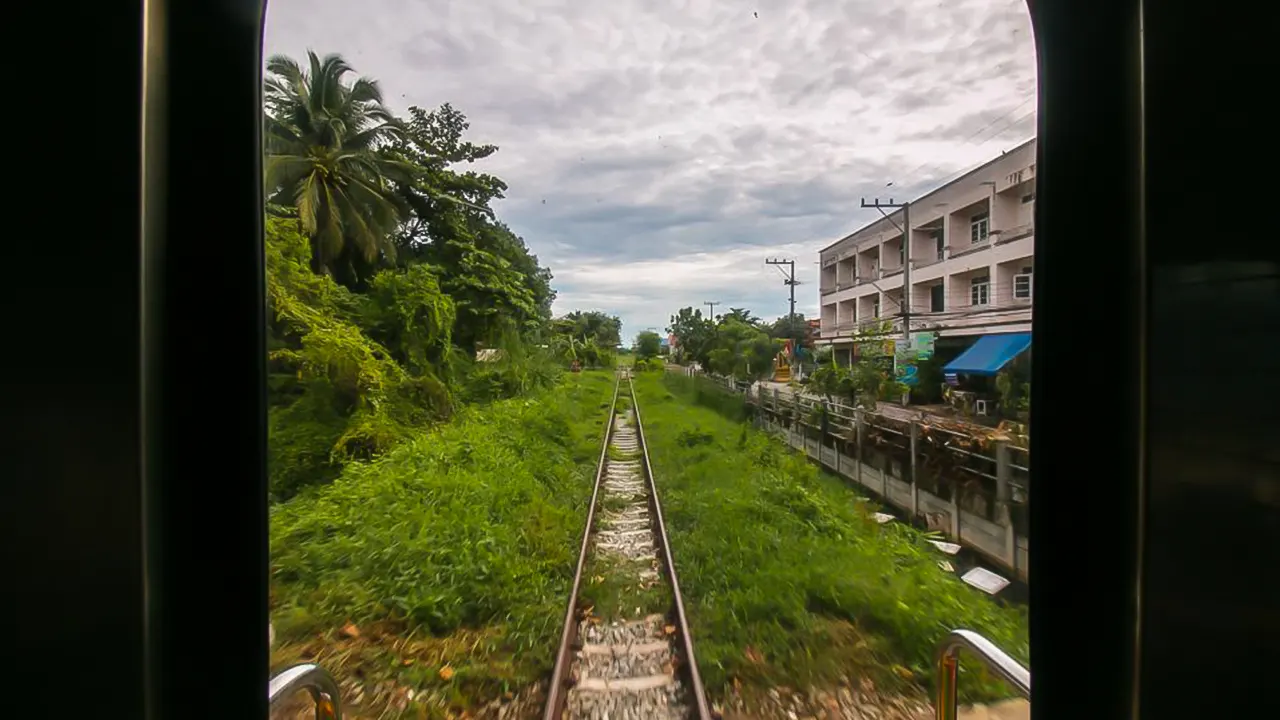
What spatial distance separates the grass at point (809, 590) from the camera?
2.73 m

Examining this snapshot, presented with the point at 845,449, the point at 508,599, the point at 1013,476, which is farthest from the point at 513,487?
the point at 1013,476

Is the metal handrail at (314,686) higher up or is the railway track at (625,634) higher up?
the metal handrail at (314,686)

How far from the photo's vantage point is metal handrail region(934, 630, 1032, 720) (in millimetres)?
1096

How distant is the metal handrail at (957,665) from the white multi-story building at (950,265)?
712 mm

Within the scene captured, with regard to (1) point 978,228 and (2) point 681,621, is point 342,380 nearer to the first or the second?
(2) point 681,621

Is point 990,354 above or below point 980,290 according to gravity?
below

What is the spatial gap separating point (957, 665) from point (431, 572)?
11.0ft

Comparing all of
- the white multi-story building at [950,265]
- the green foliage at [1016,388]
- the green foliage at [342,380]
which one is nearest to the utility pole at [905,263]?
the white multi-story building at [950,265]

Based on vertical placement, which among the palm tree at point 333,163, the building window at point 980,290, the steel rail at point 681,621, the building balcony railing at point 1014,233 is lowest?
the steel rail at point 681,621

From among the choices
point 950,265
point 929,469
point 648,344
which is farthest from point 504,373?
point 648,344

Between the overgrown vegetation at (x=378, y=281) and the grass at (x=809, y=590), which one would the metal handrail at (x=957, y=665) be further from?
the overgrown vegetation at (x=378, y=281)

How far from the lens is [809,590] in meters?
3.51
